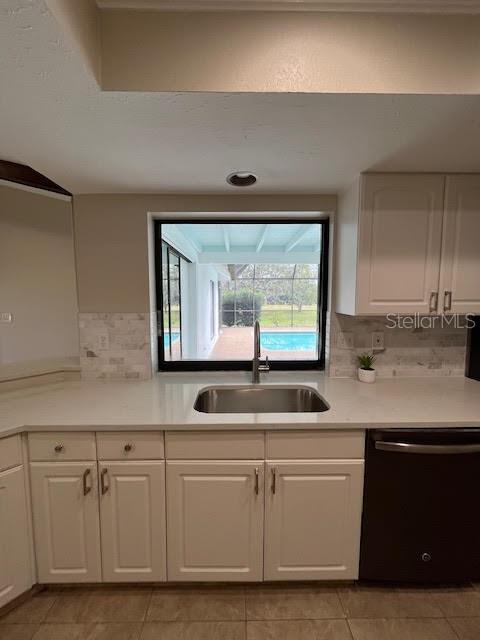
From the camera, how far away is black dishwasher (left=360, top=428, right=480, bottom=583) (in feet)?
4.46

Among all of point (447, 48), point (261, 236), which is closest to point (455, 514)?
point (447, 48)

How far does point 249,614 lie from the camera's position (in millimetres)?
1372

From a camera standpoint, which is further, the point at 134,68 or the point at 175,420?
the point at 175,420

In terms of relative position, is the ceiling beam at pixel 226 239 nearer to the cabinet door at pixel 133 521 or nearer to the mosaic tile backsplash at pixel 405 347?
the mosaic tile backsplash at pixel 405 347

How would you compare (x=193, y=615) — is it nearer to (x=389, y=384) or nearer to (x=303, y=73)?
(x=389, y=384)

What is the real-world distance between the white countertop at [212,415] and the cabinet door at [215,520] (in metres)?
0.22

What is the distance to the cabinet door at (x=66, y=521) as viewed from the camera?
136 centimetres

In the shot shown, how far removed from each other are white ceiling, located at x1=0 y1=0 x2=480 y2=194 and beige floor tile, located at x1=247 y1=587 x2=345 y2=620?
80.5 inches

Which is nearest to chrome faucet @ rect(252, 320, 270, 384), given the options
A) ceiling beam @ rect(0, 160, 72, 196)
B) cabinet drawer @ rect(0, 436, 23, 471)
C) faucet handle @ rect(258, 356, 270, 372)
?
faucet handle @ rect(258, 356, 270, 372)

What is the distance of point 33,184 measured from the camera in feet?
5.75

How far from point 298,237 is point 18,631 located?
295 centimetres

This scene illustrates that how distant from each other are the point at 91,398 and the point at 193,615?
1.11 meters

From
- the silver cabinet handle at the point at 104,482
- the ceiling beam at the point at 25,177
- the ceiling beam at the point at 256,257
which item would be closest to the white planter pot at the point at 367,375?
the ceiling beam at the point at 256,257

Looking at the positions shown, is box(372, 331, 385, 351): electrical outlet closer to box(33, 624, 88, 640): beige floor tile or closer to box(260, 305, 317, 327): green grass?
box(260, 305, 317, 327): green grass
